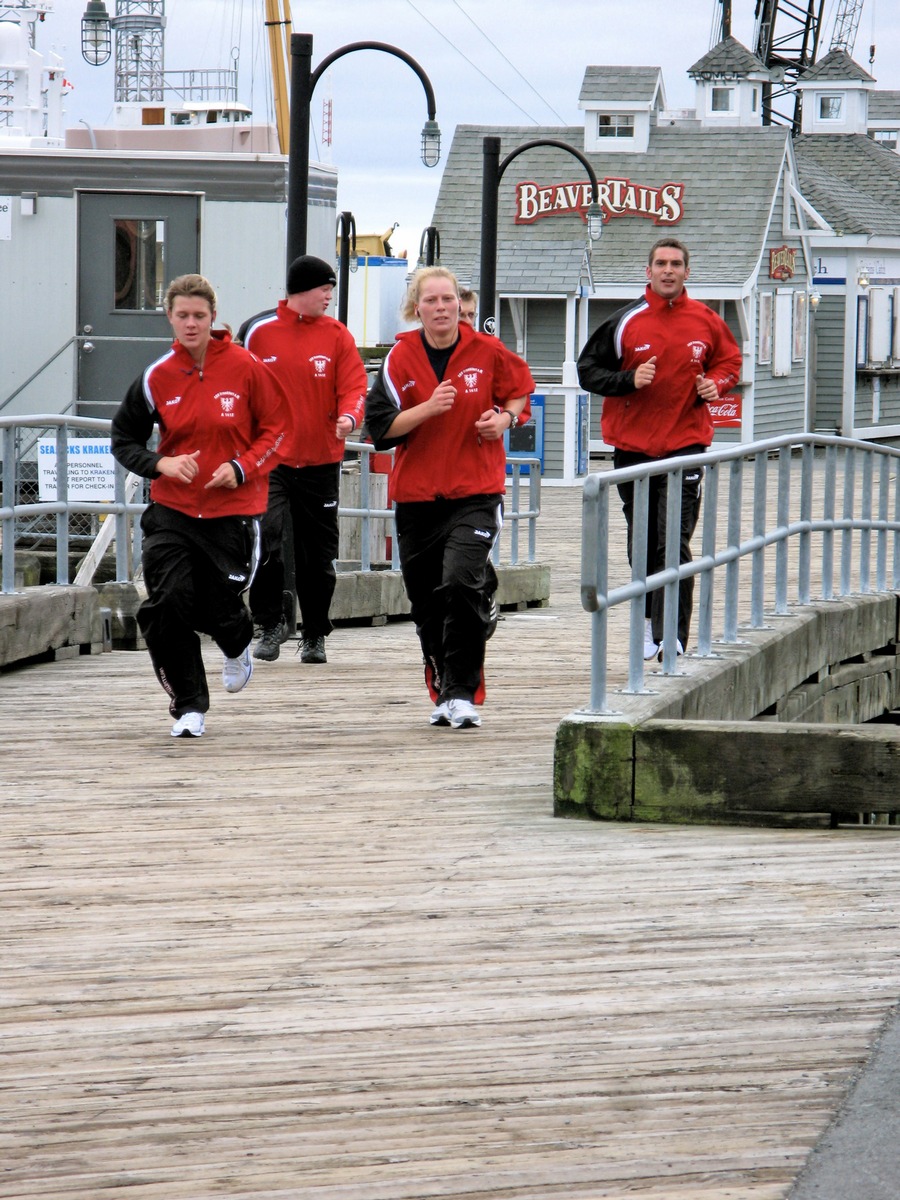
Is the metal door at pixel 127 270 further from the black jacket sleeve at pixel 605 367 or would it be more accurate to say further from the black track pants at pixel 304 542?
the black jacket sleeve at pixel 605 367

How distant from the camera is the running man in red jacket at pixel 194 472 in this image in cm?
707

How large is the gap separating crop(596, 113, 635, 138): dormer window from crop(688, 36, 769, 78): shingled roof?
14.1 feet

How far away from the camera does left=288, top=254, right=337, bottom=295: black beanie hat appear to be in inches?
346

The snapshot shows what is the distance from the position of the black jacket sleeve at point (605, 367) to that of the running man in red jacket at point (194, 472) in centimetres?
172

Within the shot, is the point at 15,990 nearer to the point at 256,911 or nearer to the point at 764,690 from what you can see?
the point at 256,911

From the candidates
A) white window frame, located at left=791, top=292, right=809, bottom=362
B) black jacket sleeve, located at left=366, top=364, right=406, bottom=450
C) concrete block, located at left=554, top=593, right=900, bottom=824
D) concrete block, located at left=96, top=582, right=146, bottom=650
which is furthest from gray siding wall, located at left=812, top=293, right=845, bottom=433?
concrete block, located at left=554, top=593, right=900, bottom=824

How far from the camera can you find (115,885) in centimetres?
506

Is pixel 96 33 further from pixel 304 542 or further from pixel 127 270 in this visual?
pixel 304 542

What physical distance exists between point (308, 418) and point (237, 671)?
1.58 metres

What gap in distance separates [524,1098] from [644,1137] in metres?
0.28

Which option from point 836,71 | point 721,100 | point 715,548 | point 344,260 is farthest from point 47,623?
point 836,71

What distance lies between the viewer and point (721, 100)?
34531 millimetres

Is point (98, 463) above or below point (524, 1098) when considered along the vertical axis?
above

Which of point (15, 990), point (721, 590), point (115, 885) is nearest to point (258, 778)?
point (115, 885)
